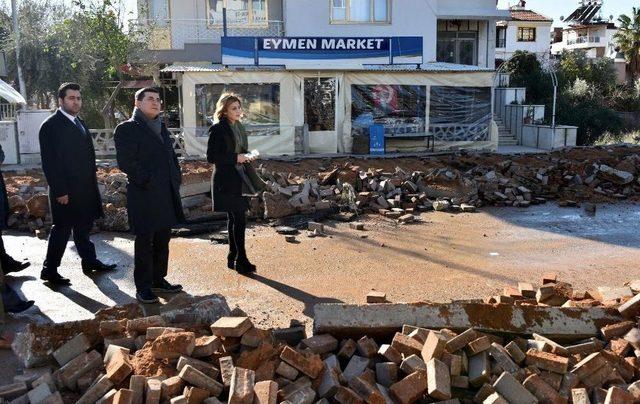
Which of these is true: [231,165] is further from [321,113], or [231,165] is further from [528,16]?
[528,16]

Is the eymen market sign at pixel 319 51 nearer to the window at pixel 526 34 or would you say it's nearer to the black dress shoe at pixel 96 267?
the black dress shoe at pixel 96 267

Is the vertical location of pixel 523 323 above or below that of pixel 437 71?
below

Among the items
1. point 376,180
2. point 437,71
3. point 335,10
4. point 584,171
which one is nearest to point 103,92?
point 335,10

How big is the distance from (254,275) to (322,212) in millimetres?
3355

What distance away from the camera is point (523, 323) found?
4.55 meters

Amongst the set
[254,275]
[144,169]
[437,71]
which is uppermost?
[437,71]

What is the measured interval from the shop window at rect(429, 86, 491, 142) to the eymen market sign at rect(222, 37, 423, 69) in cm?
141

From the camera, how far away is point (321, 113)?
61.6 ft

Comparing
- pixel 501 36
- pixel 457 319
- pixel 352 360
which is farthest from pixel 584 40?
pixel 352 360

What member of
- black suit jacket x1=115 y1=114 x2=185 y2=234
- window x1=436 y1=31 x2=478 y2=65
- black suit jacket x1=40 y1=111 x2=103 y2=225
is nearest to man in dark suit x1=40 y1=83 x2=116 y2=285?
black suit jacket x1=40 y1=111 x2=103 y2=225

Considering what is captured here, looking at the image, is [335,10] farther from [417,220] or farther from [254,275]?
[254,275]

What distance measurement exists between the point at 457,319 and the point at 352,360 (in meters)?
0.90

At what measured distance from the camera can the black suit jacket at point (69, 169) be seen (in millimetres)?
6164

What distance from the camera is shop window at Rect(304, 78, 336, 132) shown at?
18547mm
